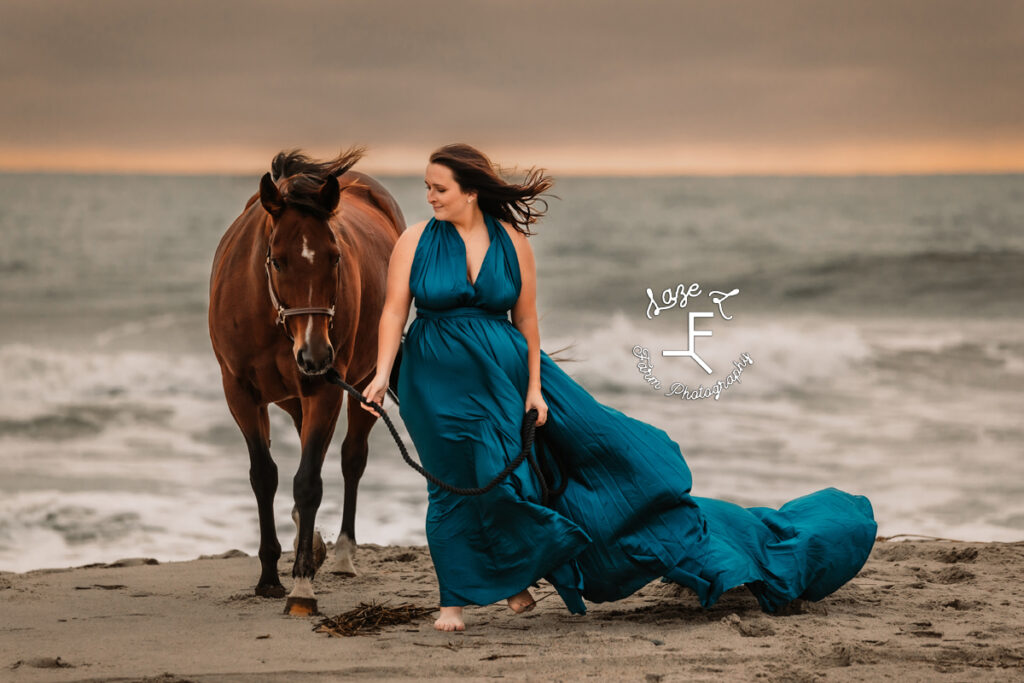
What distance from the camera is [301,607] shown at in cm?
449

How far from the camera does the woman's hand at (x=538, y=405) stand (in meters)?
4.10

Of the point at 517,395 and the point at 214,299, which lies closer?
the point at 517,395

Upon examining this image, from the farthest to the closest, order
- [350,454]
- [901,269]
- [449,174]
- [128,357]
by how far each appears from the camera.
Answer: [901,269]
[128,357]
[350,454]
[449,174]

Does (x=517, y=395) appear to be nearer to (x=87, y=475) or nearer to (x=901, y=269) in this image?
(x=87, y=475)

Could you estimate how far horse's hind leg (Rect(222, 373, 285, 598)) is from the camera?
494 centimetres

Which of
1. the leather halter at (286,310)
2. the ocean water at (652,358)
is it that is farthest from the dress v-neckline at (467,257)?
the ocean water at (652,358)

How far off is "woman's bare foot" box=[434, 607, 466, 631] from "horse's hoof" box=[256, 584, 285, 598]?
1108 millimetres

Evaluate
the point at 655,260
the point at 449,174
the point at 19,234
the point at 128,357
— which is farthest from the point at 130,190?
the point at 449,174

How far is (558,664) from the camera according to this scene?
3557mm

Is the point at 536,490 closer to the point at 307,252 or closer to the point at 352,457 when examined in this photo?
the point at 307,252

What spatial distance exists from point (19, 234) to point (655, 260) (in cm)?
1609

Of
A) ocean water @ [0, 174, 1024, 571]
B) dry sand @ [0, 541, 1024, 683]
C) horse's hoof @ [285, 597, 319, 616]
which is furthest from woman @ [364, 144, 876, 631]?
ocean water @ [0, 174, 1024, 571]

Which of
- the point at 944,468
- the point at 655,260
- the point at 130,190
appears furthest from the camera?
the point at 130,190

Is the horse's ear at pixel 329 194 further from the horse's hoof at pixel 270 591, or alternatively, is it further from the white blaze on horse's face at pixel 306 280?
the horse's hoof at pixel 270 591
